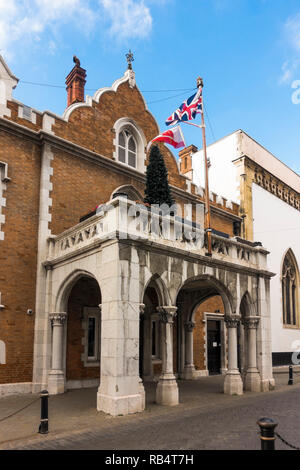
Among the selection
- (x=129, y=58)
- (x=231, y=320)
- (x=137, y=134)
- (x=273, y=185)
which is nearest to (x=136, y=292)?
(x=231, y=320)

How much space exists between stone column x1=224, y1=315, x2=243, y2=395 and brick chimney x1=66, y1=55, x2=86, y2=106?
440 inches

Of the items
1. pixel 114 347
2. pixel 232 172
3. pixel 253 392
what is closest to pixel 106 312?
pixel 114 347

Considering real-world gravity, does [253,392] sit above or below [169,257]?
below

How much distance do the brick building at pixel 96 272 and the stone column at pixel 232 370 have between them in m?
0.03

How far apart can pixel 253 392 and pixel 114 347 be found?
618 centimetres

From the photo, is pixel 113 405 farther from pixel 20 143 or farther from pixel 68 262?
pixel 20 143

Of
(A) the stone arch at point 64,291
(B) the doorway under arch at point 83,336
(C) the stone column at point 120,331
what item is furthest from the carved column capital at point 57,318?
(C) the stone column at point 120,331

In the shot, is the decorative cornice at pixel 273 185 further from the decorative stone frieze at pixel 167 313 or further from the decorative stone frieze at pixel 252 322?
the decorative stone frieze at pixel 167 313

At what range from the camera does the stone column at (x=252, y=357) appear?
13.7 metres

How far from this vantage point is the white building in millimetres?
23625

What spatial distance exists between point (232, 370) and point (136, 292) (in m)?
4.95

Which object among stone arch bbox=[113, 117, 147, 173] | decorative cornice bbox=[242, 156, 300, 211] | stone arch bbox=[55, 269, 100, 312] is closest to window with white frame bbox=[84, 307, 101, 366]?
stone arch bbox=[55, 269, 100, 312]
